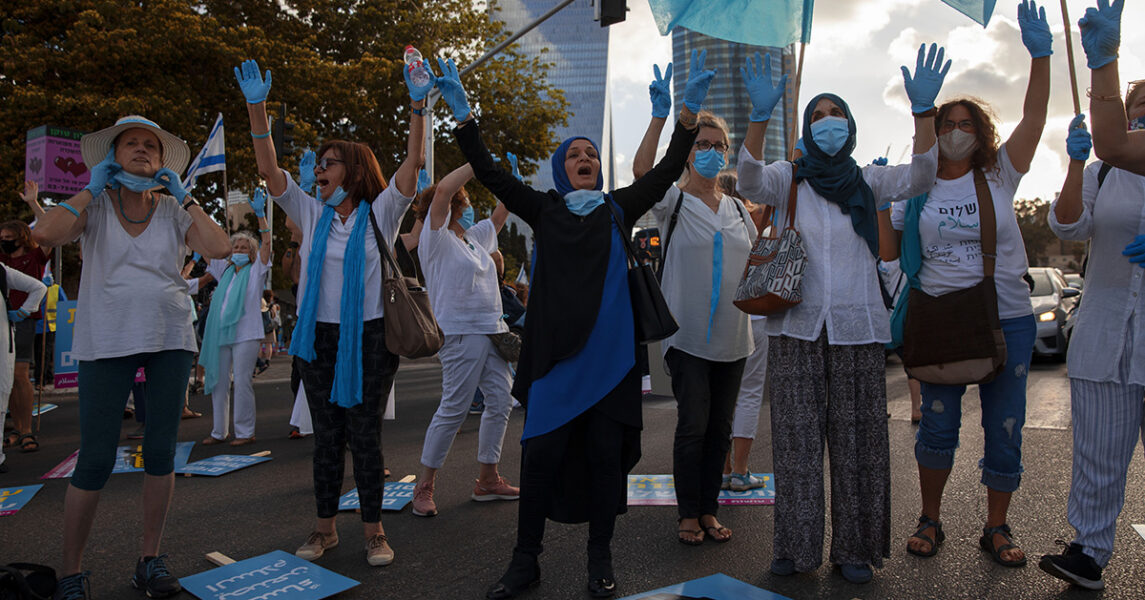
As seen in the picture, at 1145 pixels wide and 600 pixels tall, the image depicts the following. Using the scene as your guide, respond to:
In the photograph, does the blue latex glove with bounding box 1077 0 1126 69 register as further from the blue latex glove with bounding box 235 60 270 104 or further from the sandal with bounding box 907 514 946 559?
the blue latex glove with bounding box 235 60 270 104

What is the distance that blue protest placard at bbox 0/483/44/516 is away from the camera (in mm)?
5102

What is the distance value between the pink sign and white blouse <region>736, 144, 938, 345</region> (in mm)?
11119

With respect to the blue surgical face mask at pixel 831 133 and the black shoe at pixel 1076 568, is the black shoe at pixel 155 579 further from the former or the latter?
the black shoe at pixel 1076 568

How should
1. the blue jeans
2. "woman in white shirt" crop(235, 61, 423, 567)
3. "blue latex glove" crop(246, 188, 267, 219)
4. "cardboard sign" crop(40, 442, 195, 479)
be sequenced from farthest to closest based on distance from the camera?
1. "cardboard sign" crop(40, 442, 195, 479)
2. "blue latex glove" crop(246, 188, 267, 219)
3. "woman in white shirt" crop(235, 61, 423, 567)
4. the blue jeans

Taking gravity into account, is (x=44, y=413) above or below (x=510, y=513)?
below

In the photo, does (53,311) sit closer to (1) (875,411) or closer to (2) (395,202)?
(2) (395,202)

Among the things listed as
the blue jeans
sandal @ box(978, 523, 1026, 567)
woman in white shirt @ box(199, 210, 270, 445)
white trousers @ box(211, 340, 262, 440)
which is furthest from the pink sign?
sandal @ box(978, 523, 1026, 567)

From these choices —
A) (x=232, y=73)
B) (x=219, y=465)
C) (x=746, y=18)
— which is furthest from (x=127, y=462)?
(x=232, y=73)

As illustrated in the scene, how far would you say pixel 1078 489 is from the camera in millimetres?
3422

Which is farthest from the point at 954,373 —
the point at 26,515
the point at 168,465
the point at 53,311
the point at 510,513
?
the point at 53,311

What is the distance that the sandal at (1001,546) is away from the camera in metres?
3.65

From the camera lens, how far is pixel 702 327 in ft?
13.7

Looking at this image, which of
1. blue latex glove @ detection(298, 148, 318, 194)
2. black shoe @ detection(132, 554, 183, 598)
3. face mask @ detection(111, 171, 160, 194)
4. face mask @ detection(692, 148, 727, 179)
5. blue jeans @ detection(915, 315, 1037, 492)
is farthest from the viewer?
blue latex glove @ detection(298, 148, 318, 194)

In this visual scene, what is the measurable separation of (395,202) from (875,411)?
2.48 meters
